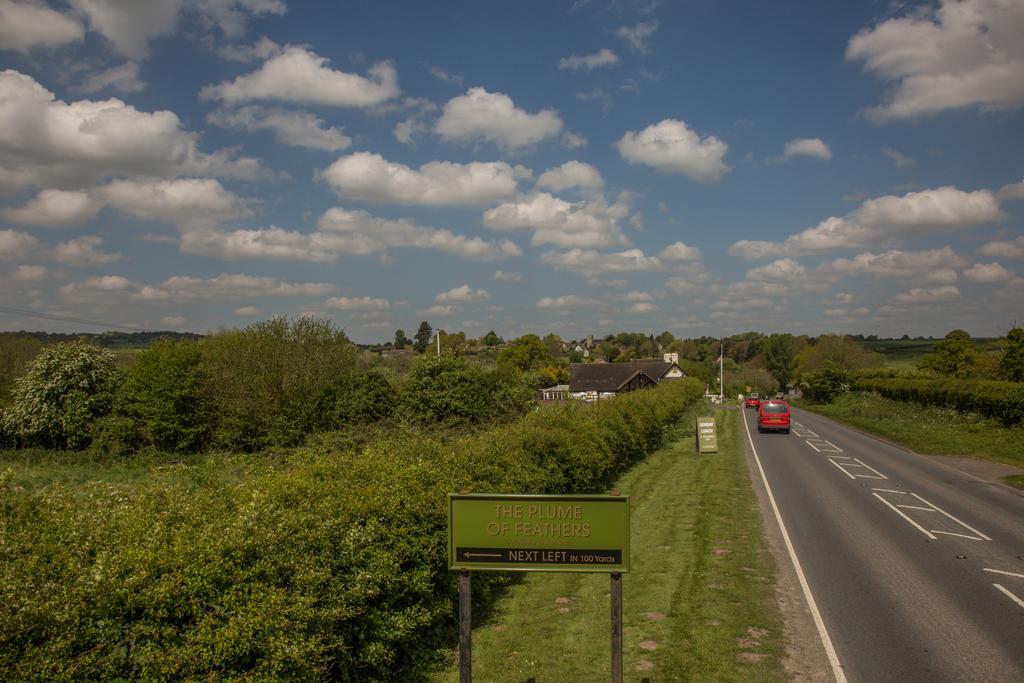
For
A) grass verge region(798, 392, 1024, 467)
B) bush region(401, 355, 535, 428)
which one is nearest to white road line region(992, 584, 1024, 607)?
grass verge region(798, 392, 1024, 467)

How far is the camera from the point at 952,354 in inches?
2510

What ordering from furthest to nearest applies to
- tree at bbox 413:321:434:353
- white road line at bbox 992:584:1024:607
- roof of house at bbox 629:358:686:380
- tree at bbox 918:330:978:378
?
tree at bbox 413:321:434:353, roof of house at bbox 629:358:686:380, tree at bbox 918:330:978:378, white road line at bbox 992:584:1024:607

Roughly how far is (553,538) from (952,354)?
71237 mm

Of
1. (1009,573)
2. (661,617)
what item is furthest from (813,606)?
(1009,573)

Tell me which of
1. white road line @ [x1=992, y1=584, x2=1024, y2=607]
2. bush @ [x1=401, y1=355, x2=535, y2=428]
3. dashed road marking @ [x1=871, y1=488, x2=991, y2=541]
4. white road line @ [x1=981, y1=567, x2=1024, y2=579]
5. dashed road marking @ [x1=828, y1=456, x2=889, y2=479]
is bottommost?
dashed road marking @ [x1=828, y1=456, x2=889, y2=479]

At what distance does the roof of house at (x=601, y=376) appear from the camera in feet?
292

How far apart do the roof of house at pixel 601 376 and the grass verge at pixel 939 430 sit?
1379 inches

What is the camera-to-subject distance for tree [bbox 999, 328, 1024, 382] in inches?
1690

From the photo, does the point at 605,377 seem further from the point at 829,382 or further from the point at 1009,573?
the point at 1009,573

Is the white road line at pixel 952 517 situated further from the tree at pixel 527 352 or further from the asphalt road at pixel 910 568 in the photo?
the tree at pixel 527 352

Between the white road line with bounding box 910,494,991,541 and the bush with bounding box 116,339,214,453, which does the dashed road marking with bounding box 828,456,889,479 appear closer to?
the white road line with bounding box 910,494,991,541

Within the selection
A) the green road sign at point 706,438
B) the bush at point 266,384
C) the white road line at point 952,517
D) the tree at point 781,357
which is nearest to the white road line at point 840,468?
the white road line at point 952,517

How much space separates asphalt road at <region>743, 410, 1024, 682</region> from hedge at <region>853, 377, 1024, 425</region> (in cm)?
1147

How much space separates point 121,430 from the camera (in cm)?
4169
